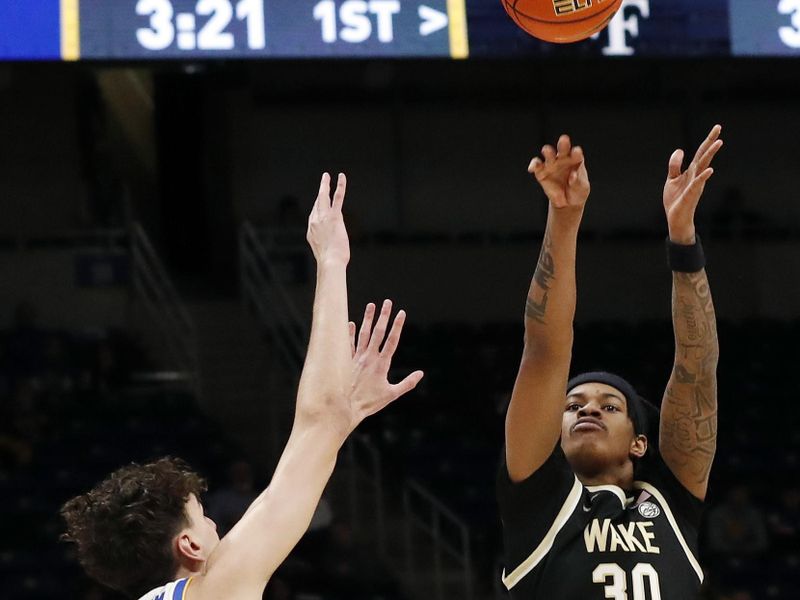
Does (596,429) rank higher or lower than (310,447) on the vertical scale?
lower

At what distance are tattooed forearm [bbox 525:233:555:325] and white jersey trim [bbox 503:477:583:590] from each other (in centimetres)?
43

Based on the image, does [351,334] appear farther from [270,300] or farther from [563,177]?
[270,300]

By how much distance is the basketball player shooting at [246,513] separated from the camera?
2775 millimetres

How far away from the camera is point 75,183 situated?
47.3 ft

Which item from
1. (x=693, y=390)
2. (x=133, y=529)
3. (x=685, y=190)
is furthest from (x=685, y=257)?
(x=133, y=529)

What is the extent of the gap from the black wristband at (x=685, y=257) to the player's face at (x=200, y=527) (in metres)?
1.45

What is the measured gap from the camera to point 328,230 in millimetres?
2949

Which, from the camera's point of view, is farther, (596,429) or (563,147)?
(596,429)

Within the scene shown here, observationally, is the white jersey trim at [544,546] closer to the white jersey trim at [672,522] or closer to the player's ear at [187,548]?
the white jersey trim at [672,522]

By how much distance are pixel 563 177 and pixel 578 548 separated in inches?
33.8

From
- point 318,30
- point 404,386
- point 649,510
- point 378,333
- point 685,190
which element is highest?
point 318,30

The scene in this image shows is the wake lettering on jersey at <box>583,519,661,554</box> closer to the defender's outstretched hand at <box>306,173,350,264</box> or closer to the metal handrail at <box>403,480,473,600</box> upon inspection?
the defender's outstretched hand at <box>306,173,350,264</box>

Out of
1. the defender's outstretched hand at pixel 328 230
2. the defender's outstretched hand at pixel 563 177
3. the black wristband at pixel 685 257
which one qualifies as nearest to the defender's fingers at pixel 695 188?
the black wristband at pixel 685 257

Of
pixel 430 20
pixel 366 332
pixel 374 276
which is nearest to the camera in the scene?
pixel 366 332
